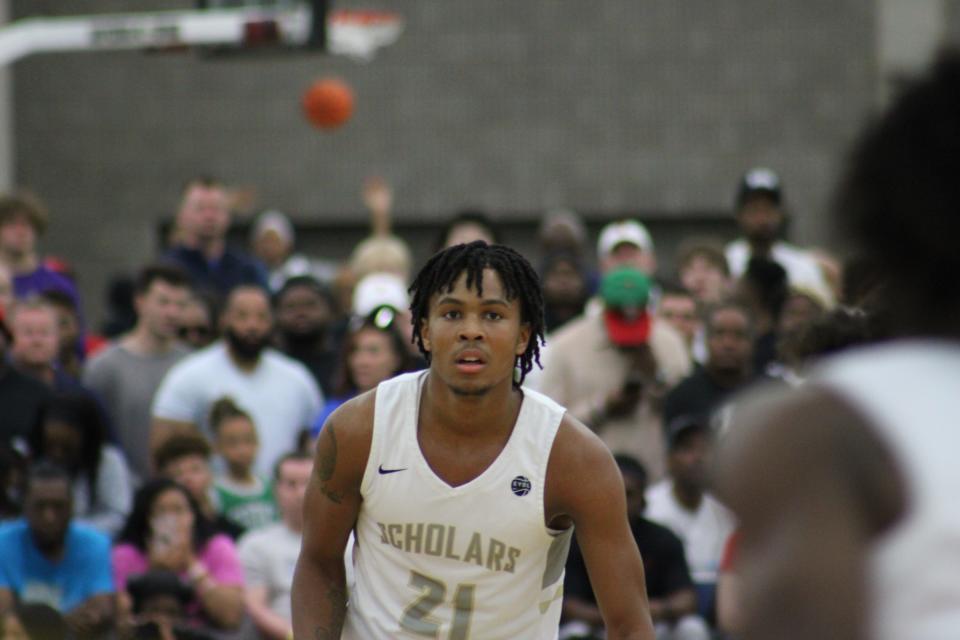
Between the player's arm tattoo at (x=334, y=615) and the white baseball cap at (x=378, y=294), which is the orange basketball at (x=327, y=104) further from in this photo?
the player's arm tattoo at (x=334, y=615)

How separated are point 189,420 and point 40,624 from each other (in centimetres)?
184

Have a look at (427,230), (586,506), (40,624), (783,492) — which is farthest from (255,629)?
(427,230)

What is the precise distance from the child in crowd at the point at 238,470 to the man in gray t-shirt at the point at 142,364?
1.90 feet

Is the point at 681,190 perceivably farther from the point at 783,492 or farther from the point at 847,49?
the point at 783,492

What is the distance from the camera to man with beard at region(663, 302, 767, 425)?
8.69 meters

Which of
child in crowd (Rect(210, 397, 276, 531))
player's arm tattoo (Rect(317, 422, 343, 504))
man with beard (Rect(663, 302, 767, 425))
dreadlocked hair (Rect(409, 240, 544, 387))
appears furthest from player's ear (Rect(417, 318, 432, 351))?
child in crowd (Rect(210, 397, 276, 531))

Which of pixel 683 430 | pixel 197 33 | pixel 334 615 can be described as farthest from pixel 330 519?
pixel 197 33

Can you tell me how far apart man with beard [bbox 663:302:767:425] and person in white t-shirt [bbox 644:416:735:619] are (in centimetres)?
17

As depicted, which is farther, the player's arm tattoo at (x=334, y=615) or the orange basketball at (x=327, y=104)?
the orange basketball at (x=327, y=104)

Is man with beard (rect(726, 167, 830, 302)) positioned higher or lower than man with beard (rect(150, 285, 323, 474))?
higher

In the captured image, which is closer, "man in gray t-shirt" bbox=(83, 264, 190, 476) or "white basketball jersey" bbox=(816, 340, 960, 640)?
"white basketball jersey" bbox=(816, 340, 960, 640)

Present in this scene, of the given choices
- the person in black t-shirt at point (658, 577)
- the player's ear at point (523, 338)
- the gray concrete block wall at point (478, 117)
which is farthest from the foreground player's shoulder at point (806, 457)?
the gray concrete block wall at point (478, 117)

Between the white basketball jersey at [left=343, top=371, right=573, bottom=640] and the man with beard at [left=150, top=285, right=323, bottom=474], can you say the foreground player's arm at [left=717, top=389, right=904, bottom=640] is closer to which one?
the white basketball jersey at [left=343, top=371, right=573, bottom=640]

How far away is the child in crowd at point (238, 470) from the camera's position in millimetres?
8820
